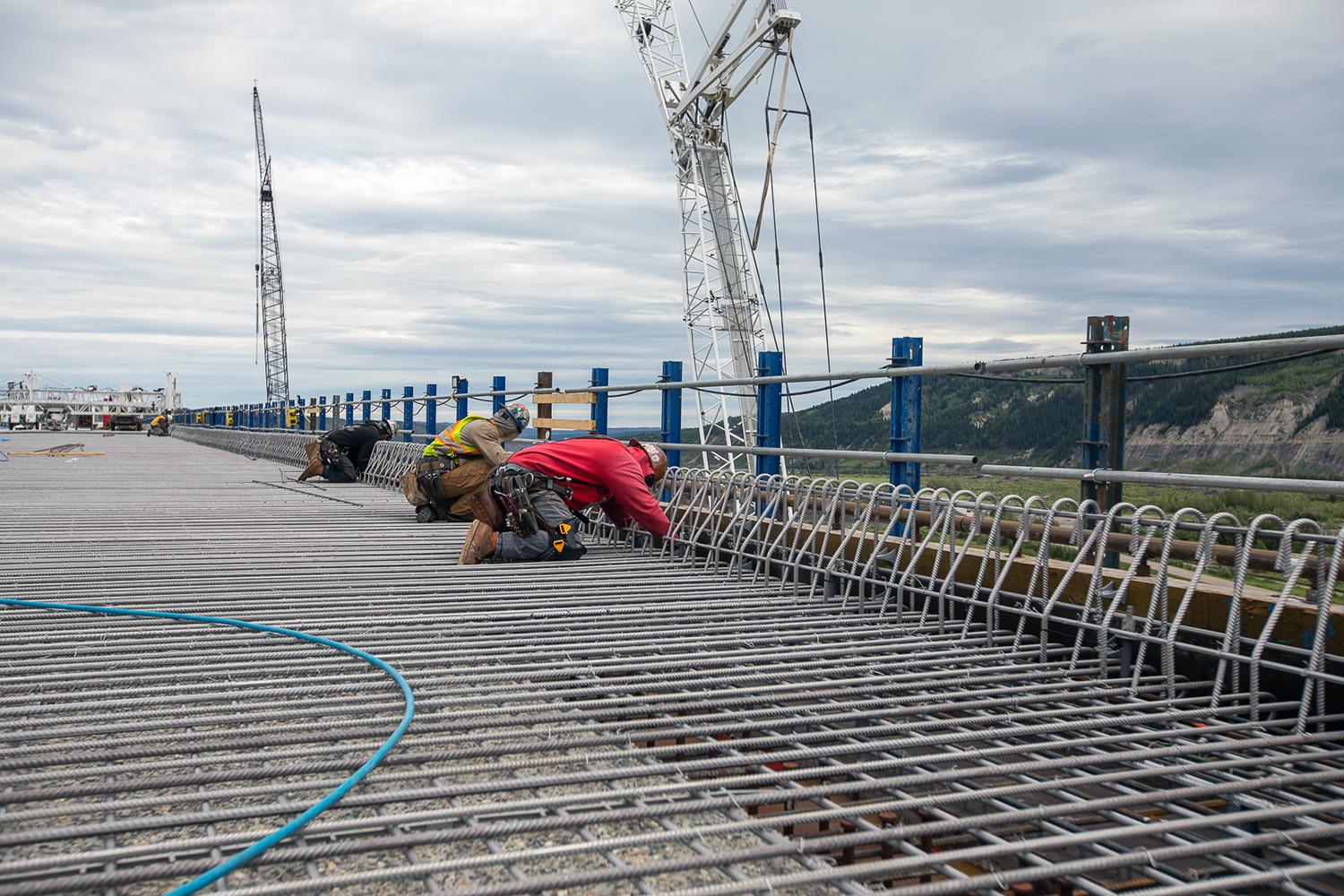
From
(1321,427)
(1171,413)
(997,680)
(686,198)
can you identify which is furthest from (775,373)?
(686,198)

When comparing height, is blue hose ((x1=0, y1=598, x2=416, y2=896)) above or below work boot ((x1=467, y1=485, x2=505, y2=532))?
below

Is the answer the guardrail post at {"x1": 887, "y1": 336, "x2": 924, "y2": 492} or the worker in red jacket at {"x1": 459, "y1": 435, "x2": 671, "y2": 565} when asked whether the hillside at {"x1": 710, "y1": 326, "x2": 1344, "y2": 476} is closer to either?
the guardrail post at {"x1": 887, "y1": 336, "x2": 924, "y2": 492}

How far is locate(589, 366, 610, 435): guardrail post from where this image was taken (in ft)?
40.7

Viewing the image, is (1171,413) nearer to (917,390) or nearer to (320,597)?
(917,390)

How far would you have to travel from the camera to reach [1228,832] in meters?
2.90

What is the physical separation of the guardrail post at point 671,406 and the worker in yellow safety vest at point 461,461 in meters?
1.63

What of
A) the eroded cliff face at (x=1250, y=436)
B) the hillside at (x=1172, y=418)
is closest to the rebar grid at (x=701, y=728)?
the hillside at (x=1172, y=418)

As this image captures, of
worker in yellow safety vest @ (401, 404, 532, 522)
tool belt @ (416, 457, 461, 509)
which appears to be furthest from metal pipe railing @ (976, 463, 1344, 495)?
tool belt @ (416, 457, 461, 509)

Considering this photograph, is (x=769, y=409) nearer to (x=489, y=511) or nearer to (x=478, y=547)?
(x=489, y=511)

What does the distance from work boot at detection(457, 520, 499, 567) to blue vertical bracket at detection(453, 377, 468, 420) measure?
368 inches

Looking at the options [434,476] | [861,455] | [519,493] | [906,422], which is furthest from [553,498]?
[434,476]

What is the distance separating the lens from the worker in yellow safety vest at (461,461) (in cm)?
984

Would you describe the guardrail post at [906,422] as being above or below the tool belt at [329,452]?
above

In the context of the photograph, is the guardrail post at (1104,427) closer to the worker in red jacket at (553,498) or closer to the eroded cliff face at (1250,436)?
the eroded cliff face at (1250,436)
